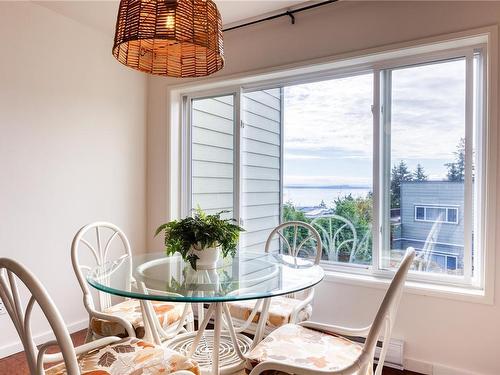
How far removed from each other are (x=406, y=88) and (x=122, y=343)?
90.3 inches

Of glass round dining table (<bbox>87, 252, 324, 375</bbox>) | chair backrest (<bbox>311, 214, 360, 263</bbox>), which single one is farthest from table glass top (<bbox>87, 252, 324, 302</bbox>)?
chair backrest (<bbox>311, 214, 360, 263</bbox>)

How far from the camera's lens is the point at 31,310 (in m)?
1.02

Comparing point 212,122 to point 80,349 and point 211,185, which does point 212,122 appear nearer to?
point 211,185

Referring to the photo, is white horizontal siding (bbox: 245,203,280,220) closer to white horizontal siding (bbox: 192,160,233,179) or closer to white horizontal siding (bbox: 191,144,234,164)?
white horizontal siding (bbox: 192,160,233,179)

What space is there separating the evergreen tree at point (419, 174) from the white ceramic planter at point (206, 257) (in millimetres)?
1460

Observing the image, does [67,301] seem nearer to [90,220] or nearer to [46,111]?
[90,220]

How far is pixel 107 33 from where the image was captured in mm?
3113

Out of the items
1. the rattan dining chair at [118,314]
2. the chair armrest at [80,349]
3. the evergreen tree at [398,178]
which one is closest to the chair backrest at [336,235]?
the evergreen tree at [398,178]

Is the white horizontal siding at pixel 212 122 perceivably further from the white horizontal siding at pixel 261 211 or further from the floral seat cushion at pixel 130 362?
the floral seat cushion at pixel 130 362

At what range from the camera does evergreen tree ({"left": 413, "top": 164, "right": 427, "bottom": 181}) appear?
240 centimetres

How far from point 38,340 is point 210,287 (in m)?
1.89

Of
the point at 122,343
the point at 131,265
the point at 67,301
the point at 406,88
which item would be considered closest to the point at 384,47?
the point at 406,88

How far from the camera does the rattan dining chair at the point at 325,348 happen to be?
117 cm

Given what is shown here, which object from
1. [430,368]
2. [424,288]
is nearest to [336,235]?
[424,288]
